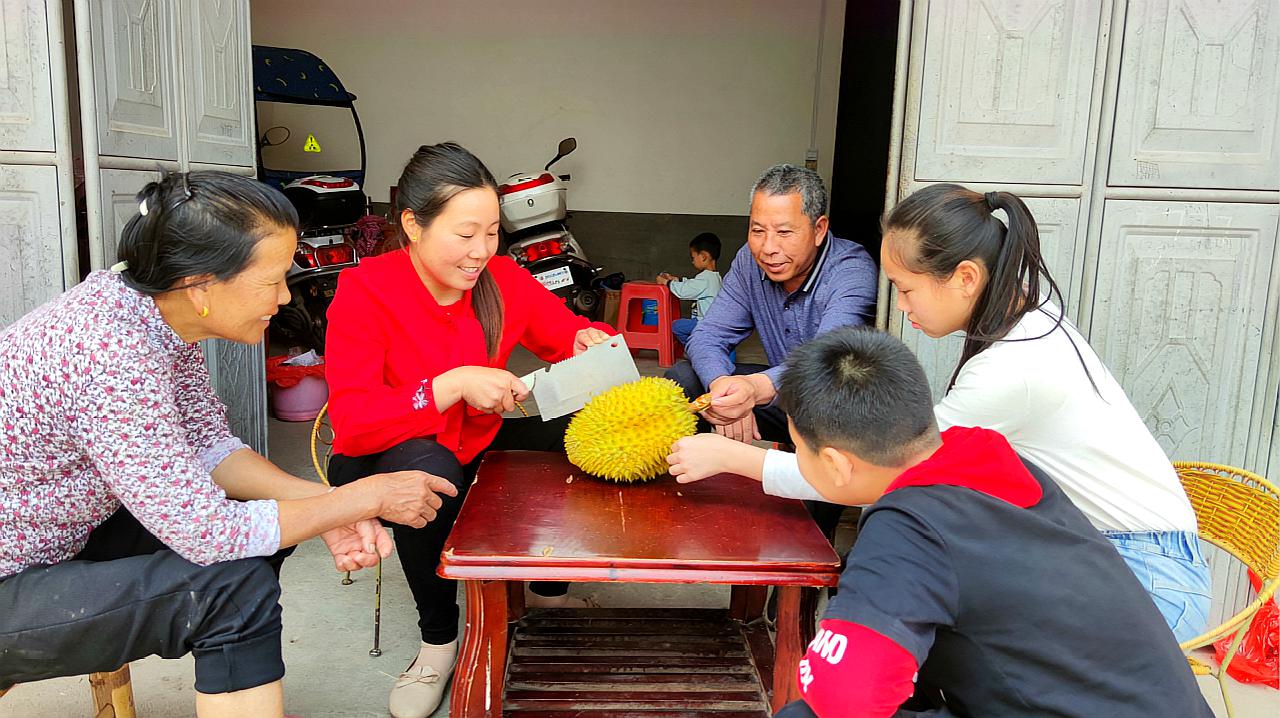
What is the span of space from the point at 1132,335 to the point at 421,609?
6.44 feet

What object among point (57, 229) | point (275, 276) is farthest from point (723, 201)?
point (275, 276)

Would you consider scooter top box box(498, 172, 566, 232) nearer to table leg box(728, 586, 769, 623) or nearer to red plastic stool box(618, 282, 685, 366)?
red plastic stool box(618, 282, 685, 366)

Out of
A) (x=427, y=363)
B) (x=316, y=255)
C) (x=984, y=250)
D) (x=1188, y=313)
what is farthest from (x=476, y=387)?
(x=316, y=255)

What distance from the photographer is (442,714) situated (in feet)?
6.69

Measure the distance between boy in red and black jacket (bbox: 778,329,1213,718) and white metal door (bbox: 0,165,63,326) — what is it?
6.81 feet

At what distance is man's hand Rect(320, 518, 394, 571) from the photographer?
164 cm

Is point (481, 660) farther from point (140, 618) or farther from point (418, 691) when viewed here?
Result: point (140, 618)

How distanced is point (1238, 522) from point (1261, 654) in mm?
723

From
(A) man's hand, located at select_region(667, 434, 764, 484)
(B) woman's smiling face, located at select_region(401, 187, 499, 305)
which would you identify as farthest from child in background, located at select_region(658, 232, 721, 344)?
(A) man's hand, located at select_region(667, 434, 764, 484)

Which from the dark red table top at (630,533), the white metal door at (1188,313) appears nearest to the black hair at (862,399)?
the dark red table top at (630,533)

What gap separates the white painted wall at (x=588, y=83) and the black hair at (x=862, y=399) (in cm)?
643

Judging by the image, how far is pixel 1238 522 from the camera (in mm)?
1796

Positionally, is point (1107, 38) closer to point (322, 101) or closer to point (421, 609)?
point (421, 609)

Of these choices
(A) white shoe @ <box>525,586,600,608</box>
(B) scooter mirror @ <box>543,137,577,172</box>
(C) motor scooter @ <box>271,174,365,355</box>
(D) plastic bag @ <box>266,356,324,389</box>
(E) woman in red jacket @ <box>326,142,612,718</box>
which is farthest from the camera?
(B) scooter mirror @ <box>543,137,577,172</box>
